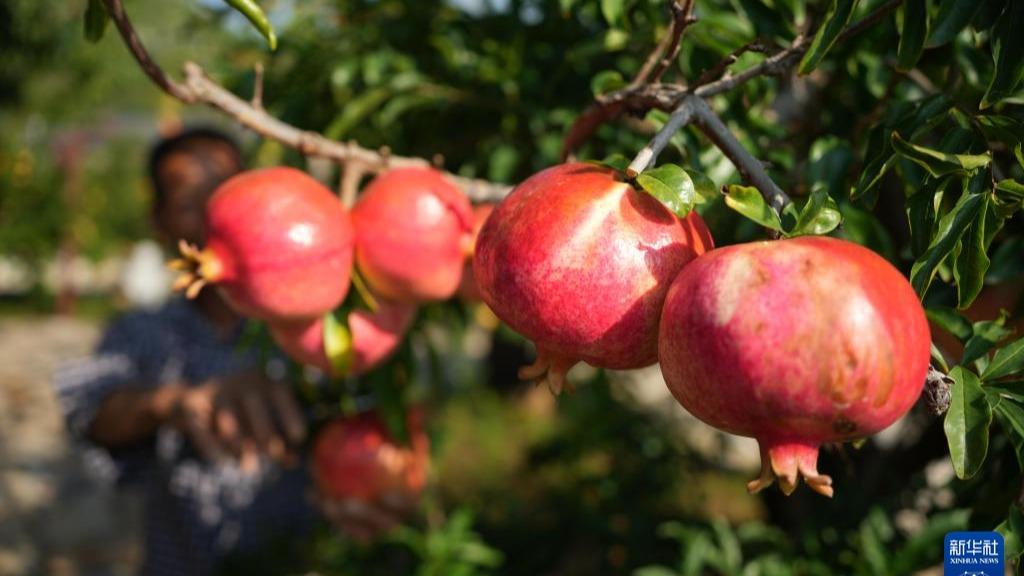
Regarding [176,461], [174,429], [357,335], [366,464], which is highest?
[357,335]

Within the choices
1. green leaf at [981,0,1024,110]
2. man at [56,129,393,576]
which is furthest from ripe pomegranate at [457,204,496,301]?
man at [56,129,393,576]

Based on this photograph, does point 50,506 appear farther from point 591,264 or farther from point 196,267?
point 591,264

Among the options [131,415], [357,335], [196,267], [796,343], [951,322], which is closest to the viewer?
[796,343]

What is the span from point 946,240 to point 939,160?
0.06m

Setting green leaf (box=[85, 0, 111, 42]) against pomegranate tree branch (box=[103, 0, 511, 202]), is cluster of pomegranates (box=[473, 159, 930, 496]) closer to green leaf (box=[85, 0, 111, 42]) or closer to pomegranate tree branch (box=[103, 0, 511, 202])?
pomegranate tree branch (box=[103, 0, 511, 202])

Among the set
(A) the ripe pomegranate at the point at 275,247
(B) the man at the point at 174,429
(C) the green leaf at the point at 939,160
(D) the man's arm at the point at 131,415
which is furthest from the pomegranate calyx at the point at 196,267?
(B) the man at the point at 174,429

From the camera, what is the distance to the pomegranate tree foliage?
1.91ft

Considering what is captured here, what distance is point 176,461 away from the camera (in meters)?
1.89

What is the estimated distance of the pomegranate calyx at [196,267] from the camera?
2.50 ft

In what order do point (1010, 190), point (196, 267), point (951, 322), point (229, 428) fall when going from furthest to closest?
point (229, 428), point (196, 267), point (951, 322), point (1010, 190)

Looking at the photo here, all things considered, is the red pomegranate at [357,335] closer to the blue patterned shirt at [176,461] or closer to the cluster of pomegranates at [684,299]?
the cluster of pomegranates at [684,299]

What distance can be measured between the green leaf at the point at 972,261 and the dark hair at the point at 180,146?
5.43 feet

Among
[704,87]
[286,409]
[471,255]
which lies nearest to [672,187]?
[704,87]

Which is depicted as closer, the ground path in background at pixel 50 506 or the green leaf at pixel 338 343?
the green leaf at pixel 338 343
